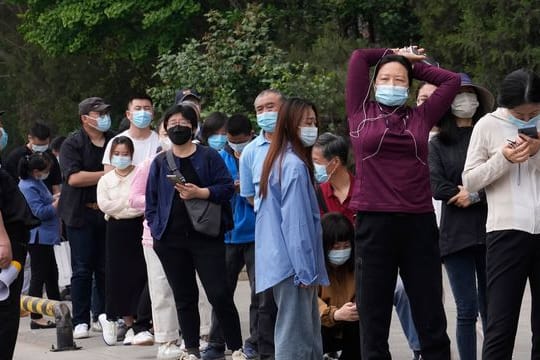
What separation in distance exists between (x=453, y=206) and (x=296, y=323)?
141 cm

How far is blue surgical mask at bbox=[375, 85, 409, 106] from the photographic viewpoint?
7793 mm

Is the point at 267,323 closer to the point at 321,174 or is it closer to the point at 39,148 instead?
the point at 321,174

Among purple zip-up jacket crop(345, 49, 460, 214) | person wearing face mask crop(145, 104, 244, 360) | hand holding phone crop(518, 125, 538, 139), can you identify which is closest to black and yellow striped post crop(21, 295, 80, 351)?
person wearing face mask crop(145, 104, 244, 360)

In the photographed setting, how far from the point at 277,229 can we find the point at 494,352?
1.67 metres

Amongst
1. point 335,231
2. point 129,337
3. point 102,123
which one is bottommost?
point 129,337

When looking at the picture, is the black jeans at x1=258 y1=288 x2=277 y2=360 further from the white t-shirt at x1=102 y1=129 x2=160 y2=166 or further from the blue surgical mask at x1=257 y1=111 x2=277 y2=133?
the white t-shirt at x1=102 y1=129 x2=160 y2=166

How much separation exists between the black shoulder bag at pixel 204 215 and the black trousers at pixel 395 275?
231cm

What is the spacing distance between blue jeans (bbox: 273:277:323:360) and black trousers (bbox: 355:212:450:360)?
615mm

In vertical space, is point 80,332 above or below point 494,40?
below

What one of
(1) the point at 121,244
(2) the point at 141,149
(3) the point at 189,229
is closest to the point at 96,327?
(1) the point at 121,244

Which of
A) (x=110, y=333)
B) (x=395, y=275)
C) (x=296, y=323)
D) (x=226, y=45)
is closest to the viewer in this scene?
(x=395, y=275)

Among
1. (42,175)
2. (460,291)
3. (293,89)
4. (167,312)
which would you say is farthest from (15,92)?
(460,291)

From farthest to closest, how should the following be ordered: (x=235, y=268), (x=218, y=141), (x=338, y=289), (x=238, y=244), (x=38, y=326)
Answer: (x=38, y=326) < (x=218, y=141) < (x=235, y=268) < (x=238, y=244) < (x=338, y=289)

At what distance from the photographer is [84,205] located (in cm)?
1220
